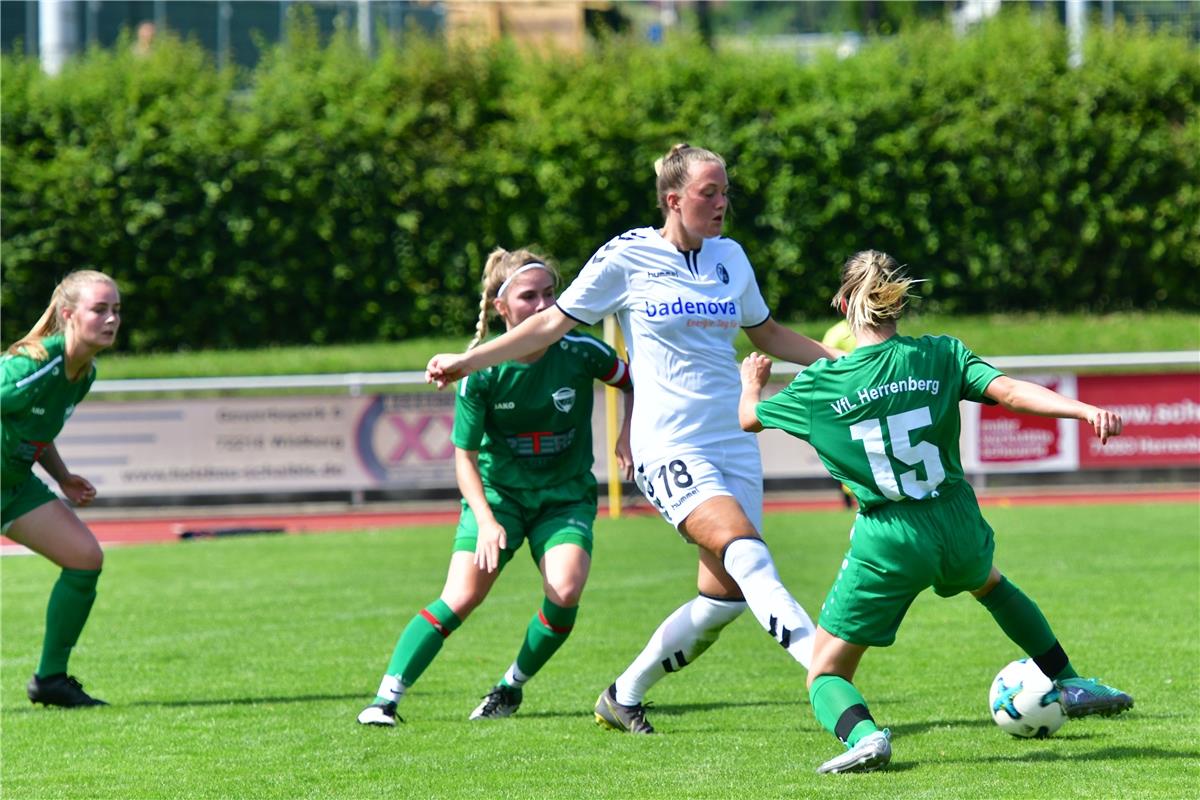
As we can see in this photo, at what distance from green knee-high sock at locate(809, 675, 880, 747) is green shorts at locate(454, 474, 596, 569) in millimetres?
1564

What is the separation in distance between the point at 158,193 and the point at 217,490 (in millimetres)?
7513

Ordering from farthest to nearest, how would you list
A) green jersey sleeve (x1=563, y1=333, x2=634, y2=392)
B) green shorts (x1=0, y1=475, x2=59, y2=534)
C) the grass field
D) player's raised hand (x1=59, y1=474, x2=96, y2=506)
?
player's raised hand (x1=59, y1=474, x2=96, y2=506) → green shorts (x1=0, y1=475, x2=59, y2=534) → green jersey sleeve (x1=563, y1=333, x2=634, y2=392) → the grass field

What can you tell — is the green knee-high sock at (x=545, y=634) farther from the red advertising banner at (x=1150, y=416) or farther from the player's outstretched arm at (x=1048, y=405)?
the red advertising banner at (x=1150, y=416)

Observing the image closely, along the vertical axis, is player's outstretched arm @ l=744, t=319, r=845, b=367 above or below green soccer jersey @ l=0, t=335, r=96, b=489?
above

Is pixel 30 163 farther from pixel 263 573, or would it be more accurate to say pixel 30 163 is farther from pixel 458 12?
pixel 263 573

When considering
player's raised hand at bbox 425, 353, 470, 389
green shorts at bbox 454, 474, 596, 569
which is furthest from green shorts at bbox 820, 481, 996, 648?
green shorts at bbox 454, 474, 596, 569

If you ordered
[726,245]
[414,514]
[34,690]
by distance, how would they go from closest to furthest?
[726,245], [34,690], [414,514]

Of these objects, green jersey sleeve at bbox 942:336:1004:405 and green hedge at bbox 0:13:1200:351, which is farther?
green hedge at bbox 0:13:1200:351

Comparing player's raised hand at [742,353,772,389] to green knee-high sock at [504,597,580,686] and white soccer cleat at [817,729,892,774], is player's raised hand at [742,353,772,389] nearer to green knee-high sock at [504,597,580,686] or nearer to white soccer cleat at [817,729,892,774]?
white soccer cleat at [817,729,892,774]

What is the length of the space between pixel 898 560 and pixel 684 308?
1.25 meters

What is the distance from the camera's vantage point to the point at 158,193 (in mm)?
22453

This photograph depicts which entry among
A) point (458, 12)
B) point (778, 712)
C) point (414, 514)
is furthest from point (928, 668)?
point (458, 12)

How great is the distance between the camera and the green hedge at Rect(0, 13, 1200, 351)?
22.5 m

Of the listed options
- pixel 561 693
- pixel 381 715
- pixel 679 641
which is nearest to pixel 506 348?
pixel 679 641
